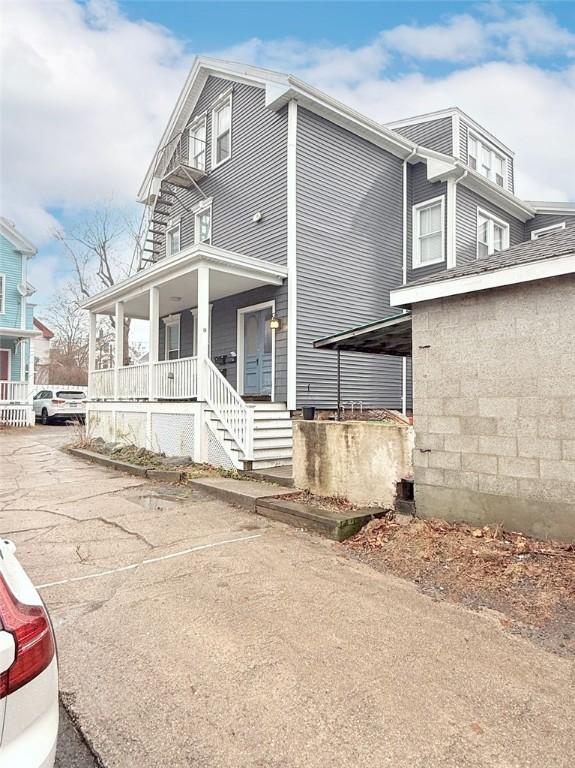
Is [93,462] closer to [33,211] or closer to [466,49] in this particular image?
[466,49]

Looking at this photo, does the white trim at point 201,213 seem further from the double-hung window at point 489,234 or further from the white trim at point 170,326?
the double-hung window at point 489,234

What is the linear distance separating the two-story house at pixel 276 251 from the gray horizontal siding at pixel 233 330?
47 millimetres

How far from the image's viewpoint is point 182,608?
3.68 metres

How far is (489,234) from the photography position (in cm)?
1393

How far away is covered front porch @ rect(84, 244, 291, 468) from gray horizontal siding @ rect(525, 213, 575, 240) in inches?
366

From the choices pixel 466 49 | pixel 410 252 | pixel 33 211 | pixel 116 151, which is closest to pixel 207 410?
pixel 410 252

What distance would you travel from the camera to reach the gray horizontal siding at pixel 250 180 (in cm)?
1132

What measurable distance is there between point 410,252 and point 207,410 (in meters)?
7.26

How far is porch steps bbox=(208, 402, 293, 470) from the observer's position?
880 centimetres

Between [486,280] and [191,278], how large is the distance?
7056 millimetres

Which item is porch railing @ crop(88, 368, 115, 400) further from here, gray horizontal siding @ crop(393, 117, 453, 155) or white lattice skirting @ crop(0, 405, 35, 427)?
gray horizontal siding @ crop(393, 117, 453, 155)

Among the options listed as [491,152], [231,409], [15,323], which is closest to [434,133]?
[491,152]

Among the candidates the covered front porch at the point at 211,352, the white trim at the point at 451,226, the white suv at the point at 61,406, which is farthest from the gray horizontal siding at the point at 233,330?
the white suv at the point at 61,406

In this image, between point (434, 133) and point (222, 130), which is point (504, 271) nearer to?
point (222, 130)
